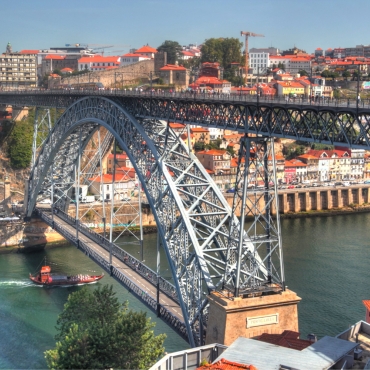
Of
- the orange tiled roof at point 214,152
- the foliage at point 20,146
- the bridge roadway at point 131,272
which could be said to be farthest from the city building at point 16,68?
the bridge roadway at point 131,272

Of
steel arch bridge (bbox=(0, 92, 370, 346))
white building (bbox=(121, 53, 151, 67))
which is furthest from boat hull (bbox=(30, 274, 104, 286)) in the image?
white building (bbox=(121, 53, 151, 67))

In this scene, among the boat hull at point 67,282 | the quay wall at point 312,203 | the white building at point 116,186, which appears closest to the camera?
the boat hull at point 67,282

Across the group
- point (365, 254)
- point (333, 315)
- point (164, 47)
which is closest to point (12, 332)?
point (333, 315)

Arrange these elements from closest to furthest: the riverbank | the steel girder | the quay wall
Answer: the steel girder → the riverbank → the quay wall

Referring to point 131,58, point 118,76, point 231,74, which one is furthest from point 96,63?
point 118,76

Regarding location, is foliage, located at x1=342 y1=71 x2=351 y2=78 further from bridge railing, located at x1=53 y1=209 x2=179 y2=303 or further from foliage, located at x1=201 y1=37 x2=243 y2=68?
bridge railing, located at x1=53 y1=209 x2=179 y2=303

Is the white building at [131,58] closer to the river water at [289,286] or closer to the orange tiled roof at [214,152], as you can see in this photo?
the orange tiled roof at [214,152]
